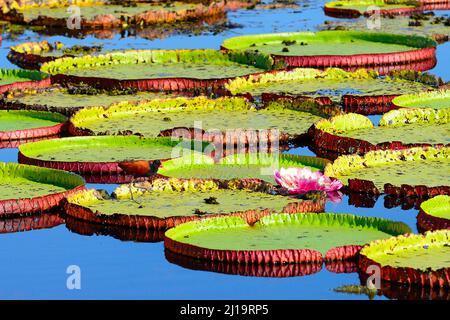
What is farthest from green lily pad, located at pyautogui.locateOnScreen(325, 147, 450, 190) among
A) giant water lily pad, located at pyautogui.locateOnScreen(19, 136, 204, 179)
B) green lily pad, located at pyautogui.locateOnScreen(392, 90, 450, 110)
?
green lily pad, located at pyautogui.locateOnScreen(392, 90, 450, 110)

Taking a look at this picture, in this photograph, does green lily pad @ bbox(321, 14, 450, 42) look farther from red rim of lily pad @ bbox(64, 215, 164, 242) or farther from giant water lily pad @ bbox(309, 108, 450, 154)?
red rim of lily pad @ bbox(64, 215, 164, 242)

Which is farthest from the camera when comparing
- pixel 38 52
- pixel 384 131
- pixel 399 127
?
pixel 38 52

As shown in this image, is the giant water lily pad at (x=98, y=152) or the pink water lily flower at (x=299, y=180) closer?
the pink water lily flower at (x=299, y=180)

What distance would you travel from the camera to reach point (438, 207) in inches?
374

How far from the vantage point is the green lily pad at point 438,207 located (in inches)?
370

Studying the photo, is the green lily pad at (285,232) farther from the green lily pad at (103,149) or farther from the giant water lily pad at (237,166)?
the green lily pad at (103,149)

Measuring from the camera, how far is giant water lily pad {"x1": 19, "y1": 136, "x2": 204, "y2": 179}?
36.2 ft

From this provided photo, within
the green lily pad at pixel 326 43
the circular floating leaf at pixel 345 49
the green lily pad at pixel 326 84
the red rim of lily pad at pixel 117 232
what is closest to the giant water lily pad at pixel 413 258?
the red rim of lily pad at pixel 117 232

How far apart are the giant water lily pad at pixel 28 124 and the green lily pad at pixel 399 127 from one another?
2265mm

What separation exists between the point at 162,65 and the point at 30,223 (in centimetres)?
648

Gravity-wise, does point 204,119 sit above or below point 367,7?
above

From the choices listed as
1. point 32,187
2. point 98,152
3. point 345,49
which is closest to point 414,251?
point 32,187

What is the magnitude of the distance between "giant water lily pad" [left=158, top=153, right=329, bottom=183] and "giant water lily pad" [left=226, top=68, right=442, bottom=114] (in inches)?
A: 103

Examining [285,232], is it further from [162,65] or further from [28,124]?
[162,65]
